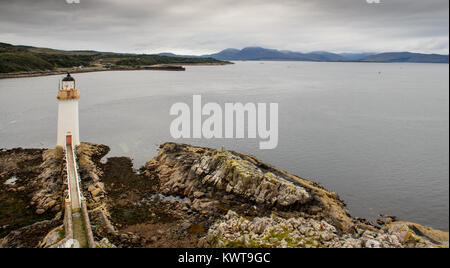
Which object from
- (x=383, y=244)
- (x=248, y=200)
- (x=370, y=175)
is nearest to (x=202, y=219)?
(x=248, y=200)

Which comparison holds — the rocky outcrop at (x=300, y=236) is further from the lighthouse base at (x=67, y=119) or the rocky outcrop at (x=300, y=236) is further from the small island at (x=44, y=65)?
the small island at (x=44, y=65)

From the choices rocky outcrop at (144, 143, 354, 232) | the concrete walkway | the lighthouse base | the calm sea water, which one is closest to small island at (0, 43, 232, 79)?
the calm sea water

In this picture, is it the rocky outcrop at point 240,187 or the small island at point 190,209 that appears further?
the rocky outcrop at point 240,187

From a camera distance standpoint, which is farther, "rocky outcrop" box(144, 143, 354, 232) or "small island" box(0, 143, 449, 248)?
"rocky outcrop" box(144, 143, 354, 232)

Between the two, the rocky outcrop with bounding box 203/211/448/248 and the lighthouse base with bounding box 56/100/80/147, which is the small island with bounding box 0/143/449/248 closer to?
the rocky outcrop with bounding box 203/211/448/248

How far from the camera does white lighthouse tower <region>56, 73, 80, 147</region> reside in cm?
2420

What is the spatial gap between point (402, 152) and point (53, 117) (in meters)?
46.8

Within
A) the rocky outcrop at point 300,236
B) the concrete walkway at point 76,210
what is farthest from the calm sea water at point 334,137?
the concrete walkway at point 76,210

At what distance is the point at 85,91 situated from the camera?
72.7m

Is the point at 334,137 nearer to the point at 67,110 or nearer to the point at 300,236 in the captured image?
the point at 300,236

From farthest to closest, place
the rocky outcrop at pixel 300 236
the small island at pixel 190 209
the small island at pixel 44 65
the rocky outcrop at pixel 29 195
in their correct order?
the small island at pixel 44 65 < the rocky outcrop at pixel 29 195 < the small island at pixel 190 209 < the rocky outcrop at pixel 300 236

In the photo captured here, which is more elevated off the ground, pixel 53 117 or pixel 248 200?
pixel 53 117

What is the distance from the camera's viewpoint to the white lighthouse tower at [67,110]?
24203mm

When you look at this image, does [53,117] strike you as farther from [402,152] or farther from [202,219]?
[402,152]
